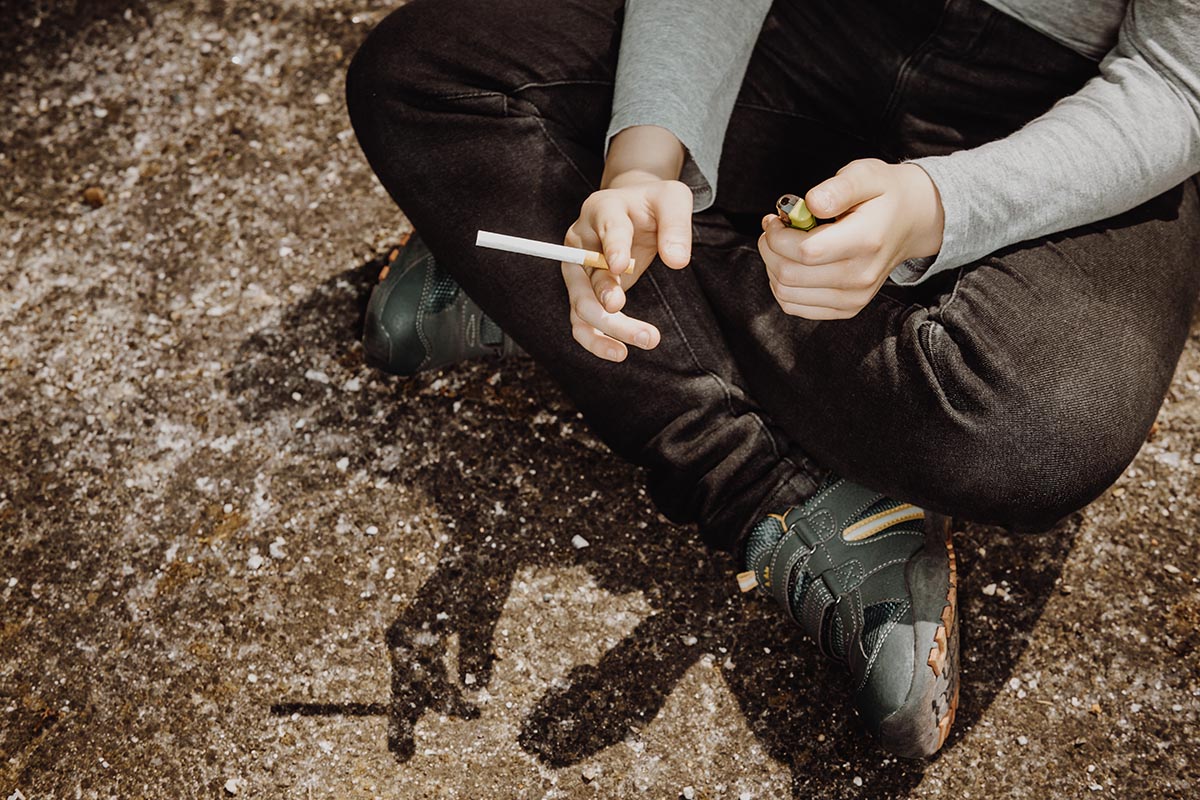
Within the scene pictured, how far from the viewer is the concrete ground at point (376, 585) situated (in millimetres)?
964

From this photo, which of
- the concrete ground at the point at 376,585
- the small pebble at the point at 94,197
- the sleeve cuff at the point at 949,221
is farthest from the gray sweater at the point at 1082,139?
the small pebble at the point at 94,197

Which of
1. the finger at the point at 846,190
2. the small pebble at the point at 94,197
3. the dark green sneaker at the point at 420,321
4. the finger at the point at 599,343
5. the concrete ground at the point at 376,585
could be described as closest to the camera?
the finger at the point at 846,190

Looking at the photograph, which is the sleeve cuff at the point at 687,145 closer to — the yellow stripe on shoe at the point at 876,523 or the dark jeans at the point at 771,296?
the dark jeans at the point at 771,296

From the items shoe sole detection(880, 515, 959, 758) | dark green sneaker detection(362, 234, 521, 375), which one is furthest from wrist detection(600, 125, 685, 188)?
shoe sole detection(880, 515, 959, 758)

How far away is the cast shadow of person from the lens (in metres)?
0.98

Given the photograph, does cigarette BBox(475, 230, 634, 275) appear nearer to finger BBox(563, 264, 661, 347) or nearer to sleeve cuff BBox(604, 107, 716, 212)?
finger BBox(563, 264, 661, 347)

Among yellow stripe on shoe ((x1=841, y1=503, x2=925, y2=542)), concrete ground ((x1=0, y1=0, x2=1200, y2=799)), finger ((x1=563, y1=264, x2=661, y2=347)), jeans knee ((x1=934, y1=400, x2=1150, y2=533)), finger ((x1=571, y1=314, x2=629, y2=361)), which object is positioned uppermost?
finger ((x1=563, y1=264, x2=661, y2=347))

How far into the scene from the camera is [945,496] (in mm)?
888

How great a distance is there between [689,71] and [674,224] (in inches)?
8.7

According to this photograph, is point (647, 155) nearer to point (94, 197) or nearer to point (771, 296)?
point (771, 296)

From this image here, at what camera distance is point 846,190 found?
0.75 metres

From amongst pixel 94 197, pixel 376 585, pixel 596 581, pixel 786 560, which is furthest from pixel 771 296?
pixel 94 197

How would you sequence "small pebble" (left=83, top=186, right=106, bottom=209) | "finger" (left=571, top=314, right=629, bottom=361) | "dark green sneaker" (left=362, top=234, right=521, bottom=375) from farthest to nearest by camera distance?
1. "small pebble" (left=83, top=186, right=106, bottom=209)
2. "dark green sneaker" (left=362, top=234, right=521, bottom=375)
3. "finger" (left=571, top=314, right=629, bottom=361)

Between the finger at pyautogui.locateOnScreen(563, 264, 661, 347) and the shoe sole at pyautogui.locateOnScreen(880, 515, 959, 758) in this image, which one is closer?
the finger at pyautogui.locateOnScreen(563, 264, 661, 347)
